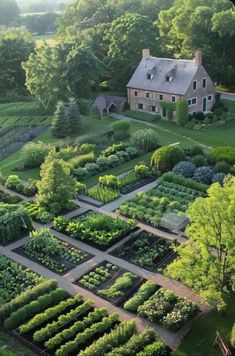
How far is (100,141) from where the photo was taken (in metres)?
43.4

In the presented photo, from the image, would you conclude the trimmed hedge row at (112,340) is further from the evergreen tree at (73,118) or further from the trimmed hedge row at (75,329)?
the evergreen tree at (73,118)

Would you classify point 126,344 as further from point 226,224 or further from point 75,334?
point 226,224

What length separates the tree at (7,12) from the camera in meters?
117

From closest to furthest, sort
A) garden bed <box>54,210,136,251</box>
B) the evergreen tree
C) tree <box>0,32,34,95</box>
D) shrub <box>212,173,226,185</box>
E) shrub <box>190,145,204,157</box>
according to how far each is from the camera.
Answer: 1. garden bed <box>54,210,136,251</box>
2. shrub <box>212,173,226,185</box>
3. shrub <box>190,145,204,157</box>
4. the evergreen tree
5. tree <box>0,32,34,95</box>

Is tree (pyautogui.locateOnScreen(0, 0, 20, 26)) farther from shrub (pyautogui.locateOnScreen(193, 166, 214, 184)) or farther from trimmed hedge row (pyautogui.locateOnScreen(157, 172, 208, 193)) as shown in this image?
shrub (pyautogui.locateOnScreen(193, 166, 214, 184))

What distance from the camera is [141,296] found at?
78.3ft

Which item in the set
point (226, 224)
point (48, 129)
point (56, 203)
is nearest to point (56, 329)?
point (226, 224)

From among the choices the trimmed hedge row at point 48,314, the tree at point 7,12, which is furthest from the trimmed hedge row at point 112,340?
the tree at point 7,12

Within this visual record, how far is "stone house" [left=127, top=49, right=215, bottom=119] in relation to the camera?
4981cm

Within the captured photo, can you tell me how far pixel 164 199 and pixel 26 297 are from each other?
11741mm

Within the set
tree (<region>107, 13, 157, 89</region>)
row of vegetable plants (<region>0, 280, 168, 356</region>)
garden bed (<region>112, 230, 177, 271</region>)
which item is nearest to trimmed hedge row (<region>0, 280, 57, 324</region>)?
row of vegetable plants (<region>0, 280, 168, 356</region>)

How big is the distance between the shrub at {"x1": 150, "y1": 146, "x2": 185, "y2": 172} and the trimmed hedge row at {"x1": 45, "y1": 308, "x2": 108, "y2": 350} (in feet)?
54.0

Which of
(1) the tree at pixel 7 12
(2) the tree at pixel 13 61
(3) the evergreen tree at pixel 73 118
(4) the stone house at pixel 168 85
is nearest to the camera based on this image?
(3) the evergreen tree at pixel 73 118

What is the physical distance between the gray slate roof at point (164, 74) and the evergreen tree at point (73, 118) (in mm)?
9446
